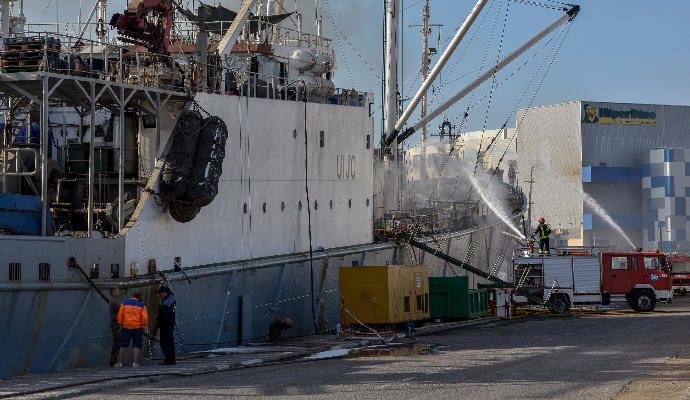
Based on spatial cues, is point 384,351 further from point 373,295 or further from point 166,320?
point 166,320

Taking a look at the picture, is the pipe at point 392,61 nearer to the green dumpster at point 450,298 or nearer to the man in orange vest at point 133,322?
the green dumpster at point 450,298

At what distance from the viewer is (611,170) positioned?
8769 cm

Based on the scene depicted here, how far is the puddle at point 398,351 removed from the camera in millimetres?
21672

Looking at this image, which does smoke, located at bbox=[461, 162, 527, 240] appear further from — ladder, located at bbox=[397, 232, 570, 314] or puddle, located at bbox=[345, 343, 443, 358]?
puddle, located at bbox=[345, 343, 443, 358]

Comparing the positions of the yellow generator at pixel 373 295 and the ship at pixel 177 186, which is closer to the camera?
the ship at pixel 177 186

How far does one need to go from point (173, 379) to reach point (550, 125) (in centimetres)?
7483

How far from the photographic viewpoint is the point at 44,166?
775 inches

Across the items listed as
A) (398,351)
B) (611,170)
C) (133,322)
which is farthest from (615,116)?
(133,322)

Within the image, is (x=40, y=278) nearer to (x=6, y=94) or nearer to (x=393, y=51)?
(x=6, y=94)

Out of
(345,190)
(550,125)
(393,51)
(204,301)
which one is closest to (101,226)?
(204,301)

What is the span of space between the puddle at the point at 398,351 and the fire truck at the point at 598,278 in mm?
13380

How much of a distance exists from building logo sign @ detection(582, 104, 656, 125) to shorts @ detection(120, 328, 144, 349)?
71263mm

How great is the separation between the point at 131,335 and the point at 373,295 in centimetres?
768

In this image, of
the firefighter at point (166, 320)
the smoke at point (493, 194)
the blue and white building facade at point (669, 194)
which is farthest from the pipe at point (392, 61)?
the blue and white building facade at point (669, 194)
